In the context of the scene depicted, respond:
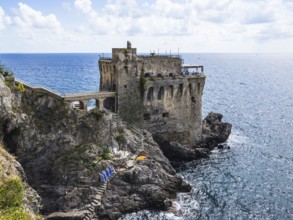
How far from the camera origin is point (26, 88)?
58281mm

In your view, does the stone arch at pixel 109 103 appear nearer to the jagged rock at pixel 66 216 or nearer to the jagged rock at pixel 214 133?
the jagged rock at pixel 214 133

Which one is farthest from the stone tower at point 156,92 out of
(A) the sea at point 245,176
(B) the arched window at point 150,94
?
(A) the sea at point 245,176

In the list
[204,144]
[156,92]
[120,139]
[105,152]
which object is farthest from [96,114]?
[204,144]

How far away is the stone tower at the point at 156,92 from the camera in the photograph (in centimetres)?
6894

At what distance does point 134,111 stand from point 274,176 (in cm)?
2925

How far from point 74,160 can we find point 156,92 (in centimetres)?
2519

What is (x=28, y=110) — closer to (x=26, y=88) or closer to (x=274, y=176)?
(x=26, y=88)

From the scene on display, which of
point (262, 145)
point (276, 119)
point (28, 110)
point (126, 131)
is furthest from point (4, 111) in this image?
point (276, 119)

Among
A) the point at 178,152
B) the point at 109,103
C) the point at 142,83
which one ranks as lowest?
the point at 178,152

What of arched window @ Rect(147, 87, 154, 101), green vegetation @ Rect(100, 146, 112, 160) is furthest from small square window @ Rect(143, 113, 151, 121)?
green vegetation @ Rect(100, 146, 112, 160)

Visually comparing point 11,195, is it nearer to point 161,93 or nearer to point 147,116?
point 147,116

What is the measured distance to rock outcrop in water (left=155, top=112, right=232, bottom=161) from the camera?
248ft

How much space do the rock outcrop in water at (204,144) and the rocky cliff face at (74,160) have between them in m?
13.2

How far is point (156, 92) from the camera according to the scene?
73812 mm
